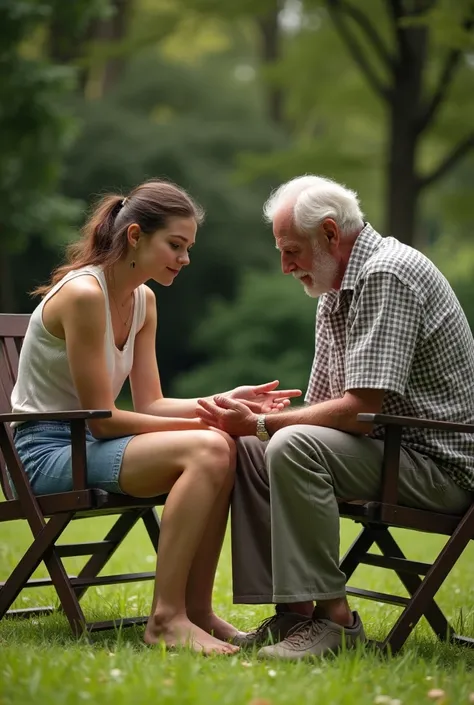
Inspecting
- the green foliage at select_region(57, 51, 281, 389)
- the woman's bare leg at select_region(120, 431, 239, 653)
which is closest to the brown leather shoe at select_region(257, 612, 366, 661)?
the woman's bare leg at select_region(120, 431, 239, 653)

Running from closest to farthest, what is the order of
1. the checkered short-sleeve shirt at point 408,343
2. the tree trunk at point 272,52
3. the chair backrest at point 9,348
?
the checkered short-sleeve shirt at point 408,343, the chair backrest at point 9,348, the tree trunk at point 272,52

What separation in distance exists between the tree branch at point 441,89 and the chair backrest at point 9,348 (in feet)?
34.2

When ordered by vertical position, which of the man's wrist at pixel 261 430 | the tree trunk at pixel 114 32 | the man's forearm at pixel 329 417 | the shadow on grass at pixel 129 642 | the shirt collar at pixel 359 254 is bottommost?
the shadow on grass at pixel 129 642

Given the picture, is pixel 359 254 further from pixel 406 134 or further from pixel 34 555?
pixel 406 134

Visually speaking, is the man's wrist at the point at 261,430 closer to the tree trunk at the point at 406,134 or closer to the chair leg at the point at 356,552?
the chair leg at the point at 356,552

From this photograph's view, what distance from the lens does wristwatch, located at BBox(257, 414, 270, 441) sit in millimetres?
4211

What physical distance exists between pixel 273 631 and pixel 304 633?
216mm

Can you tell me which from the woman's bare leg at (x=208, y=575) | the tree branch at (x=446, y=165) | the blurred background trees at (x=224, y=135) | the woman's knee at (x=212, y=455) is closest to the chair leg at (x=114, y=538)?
the woman's bare leg at (x=208, y=575)

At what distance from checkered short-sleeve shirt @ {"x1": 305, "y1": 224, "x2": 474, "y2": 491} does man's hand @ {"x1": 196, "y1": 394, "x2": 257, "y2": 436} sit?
1.29ft

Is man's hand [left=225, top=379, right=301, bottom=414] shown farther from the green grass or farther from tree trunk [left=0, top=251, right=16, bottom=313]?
tree trunk [left=0, top=251, right=16, bottom=313]

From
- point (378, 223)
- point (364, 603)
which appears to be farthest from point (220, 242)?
point (364, 603)

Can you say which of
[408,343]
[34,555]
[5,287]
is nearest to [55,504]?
[34,555]

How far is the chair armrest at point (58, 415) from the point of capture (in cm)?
399

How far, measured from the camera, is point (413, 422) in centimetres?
388
